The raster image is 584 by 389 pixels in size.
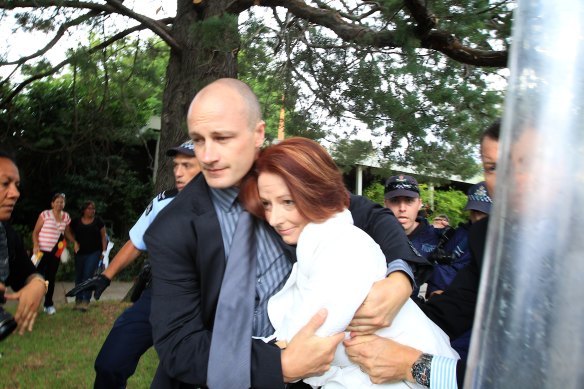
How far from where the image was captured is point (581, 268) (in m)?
0.69

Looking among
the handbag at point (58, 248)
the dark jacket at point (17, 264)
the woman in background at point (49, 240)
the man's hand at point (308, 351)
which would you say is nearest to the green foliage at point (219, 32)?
the dark jacket at point (17, 264)

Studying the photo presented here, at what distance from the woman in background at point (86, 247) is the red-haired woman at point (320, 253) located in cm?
797

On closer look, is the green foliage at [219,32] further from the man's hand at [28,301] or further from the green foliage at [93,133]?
the man's hand at [28,301]

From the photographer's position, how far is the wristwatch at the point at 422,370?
1.68 metres

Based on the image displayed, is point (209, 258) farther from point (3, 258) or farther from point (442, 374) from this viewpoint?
point (3, 258)

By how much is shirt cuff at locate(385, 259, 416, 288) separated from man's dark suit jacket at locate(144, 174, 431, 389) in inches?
18.3

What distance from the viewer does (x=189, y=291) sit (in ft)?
5.53

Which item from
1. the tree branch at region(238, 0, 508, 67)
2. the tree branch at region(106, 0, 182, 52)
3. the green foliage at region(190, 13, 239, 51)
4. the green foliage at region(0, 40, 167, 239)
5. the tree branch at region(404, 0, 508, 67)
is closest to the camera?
the tree branch at region(404, 0, 508, 67)

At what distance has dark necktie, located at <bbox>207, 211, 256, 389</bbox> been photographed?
1555mm

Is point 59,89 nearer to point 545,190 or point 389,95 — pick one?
point 389,95

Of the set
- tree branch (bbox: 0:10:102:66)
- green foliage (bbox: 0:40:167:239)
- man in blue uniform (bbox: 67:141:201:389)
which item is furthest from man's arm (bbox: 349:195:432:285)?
tree branch (bbox: 0:10:102:66)

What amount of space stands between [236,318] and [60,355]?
5.58 meters

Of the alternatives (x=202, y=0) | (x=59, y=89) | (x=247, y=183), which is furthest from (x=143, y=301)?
(x=59, y=89)

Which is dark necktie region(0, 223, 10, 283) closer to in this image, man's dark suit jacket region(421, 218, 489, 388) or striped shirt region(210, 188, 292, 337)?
striped shirt region(210, 188, 292, 337)
